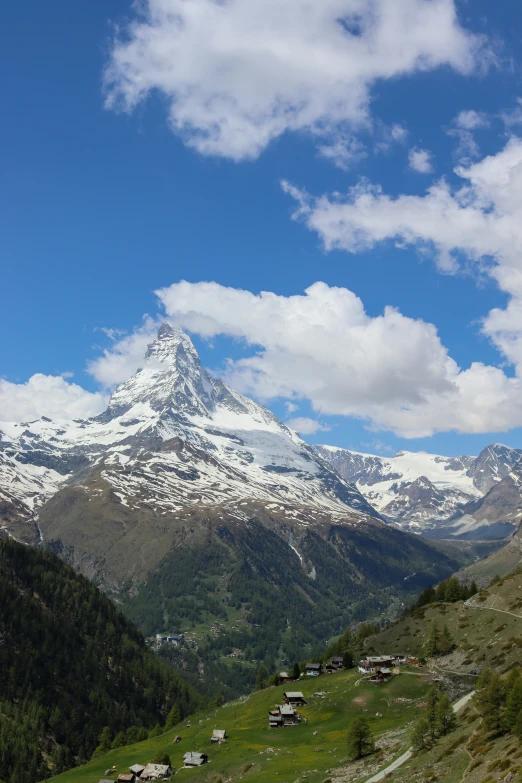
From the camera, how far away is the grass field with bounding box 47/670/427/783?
9806 centimetres

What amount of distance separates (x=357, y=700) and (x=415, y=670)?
1717 cm

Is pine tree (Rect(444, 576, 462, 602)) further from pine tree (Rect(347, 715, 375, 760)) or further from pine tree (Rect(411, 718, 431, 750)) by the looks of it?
pine tree (Rect(411, 718, 431, 750))

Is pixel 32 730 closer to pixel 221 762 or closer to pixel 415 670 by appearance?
pixel 221 762

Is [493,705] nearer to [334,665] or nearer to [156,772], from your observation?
[156,772]

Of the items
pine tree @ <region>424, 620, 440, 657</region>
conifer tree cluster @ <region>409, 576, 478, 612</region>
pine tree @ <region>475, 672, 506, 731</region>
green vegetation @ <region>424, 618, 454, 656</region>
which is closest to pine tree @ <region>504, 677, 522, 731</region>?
pine tree @ <region>475, 672, 506, 731</region>

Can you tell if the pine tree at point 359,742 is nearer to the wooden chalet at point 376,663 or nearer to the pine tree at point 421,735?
the pine tree at point 421,735

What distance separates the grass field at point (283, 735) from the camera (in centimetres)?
9806

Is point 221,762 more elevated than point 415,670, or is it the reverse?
point 415,670

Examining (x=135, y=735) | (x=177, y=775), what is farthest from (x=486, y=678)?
(x=135, y=735)

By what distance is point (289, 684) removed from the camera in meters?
155

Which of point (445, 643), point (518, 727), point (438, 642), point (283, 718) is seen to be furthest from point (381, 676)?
point (518, 727)

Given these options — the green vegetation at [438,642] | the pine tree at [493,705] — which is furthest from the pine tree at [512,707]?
the green vegetation at [438,642]

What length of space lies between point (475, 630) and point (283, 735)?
170 ft

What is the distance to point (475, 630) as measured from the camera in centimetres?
A: 14200
